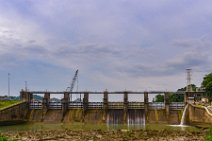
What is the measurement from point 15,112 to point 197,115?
113ft

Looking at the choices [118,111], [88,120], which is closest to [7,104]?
[88,120]

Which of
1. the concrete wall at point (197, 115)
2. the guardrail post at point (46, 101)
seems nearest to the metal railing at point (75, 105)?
the guardrail post at point (46, 101)

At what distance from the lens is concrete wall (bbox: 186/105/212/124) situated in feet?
200

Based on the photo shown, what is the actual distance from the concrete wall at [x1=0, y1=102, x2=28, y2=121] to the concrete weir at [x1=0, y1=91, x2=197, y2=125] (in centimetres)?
34

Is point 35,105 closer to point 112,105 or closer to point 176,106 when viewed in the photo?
point 112,105

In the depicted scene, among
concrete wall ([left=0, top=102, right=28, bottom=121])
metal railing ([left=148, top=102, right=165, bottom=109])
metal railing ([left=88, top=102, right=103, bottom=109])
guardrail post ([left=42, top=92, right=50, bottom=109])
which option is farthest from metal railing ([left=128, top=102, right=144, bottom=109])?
concrete wall ([left=0, top=102, right=28, bottom=121])

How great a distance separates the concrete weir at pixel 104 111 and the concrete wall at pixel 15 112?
0.34 m

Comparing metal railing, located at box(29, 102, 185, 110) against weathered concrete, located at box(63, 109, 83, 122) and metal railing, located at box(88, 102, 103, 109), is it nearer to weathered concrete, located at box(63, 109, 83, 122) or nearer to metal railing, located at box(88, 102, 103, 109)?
metal railing, located at box(88, 102, 103, 109)

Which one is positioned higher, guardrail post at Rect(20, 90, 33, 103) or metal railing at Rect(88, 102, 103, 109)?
guardrail post at Rect(20, 90, 33, 103)

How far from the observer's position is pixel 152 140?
124ft

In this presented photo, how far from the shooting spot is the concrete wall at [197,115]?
61.0 meters

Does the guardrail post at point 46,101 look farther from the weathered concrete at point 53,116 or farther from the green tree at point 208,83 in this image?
the green tree at point 208,83

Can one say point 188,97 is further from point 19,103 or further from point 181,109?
point 19,103

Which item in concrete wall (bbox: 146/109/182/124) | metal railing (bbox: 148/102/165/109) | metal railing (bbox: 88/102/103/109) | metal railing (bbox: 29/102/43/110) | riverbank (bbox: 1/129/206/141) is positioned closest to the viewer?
riverbank (bbox: 1/129/206/141)
